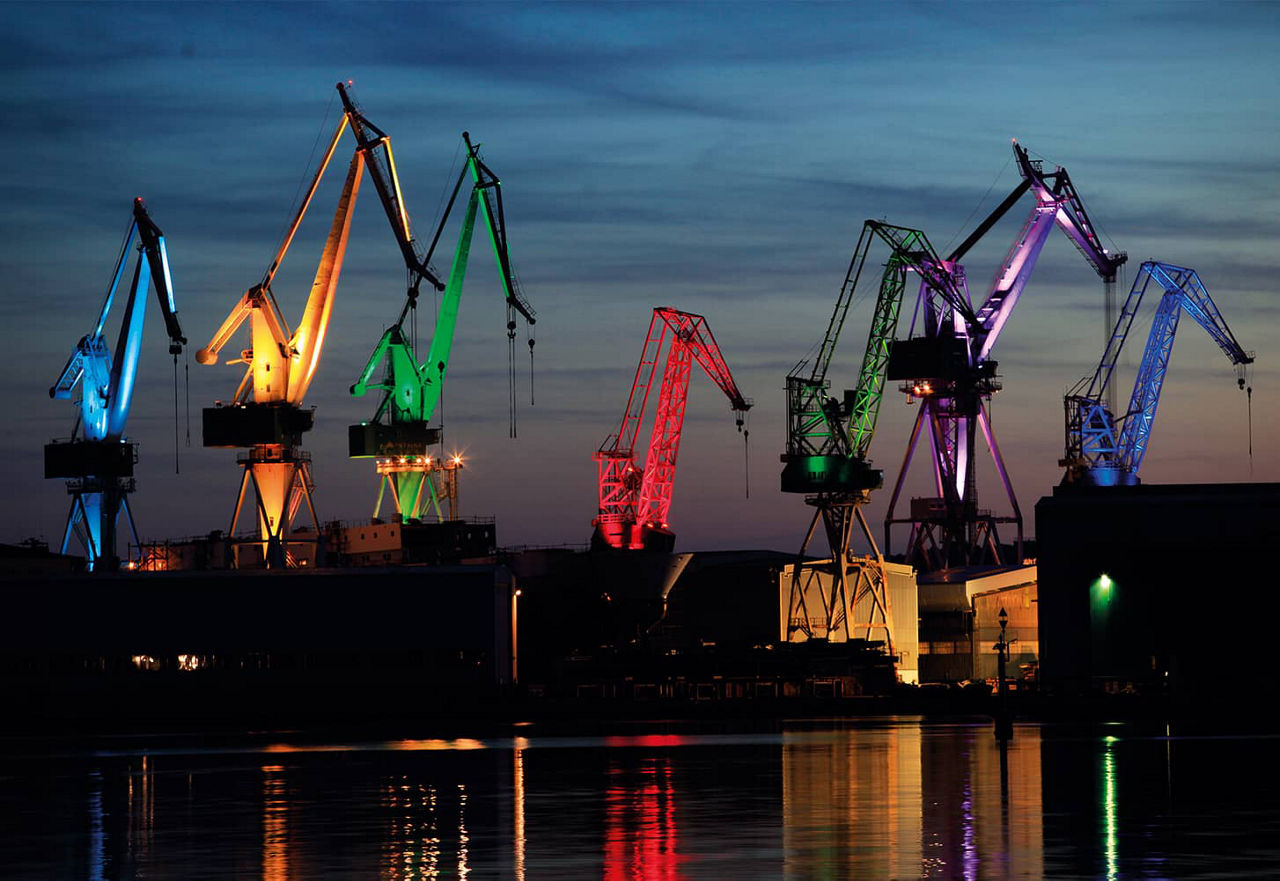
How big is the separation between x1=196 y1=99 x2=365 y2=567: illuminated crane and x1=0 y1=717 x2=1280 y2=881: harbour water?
6701 centimetres

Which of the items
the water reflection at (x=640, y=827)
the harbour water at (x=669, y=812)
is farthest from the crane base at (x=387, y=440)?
the water reflection at (x=640, y=827)

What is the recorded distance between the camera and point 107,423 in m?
148

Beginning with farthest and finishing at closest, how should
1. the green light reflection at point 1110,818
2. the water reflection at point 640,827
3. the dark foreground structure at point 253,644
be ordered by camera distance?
the dark foreground structure at point 253,644 < the water reflection at point 640,827 < the green light reflection at point 1110,818

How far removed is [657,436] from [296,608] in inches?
2328

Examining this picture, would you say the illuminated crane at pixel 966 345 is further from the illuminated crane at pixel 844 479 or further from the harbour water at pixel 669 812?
the harbour water at pixel 669 812

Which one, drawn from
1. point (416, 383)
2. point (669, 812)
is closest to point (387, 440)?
point (416, 383)

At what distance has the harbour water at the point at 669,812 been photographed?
1246 inches

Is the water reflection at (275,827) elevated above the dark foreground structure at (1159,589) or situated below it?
below

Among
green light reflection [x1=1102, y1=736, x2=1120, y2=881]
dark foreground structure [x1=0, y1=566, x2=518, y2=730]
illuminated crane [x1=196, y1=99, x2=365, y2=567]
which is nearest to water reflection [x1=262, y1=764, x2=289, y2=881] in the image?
green light reflection [x1=1102, y1=736, x2=1120, y2=881]

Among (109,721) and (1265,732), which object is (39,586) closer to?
(109,721)

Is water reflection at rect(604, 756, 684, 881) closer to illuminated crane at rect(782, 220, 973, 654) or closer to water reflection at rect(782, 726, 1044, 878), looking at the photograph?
water reflection at rect(782, 726, 1044, 878)

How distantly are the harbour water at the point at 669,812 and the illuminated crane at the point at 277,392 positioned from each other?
67.0m

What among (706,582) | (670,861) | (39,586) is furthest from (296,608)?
(670,861)

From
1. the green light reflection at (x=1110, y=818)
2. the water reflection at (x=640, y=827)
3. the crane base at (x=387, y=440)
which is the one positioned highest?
the crane base at (x=387, y=440)
